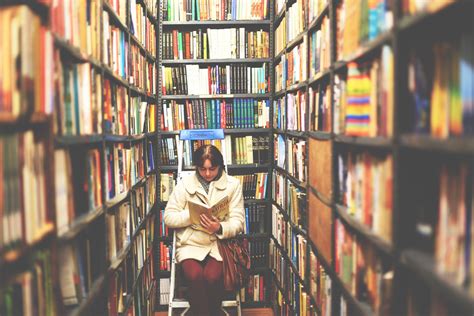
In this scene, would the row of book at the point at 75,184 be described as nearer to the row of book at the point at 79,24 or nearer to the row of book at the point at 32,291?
the row of book at the point at 32,291

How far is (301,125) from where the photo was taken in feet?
9.43

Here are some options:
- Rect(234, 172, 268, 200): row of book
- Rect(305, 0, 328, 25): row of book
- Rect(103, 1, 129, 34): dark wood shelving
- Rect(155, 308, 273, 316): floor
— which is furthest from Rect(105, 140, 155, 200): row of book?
Rect(155, 308, 273, 316): floor

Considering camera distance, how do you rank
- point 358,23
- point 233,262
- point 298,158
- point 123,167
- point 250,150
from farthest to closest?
point 250,150 < point 233,262 < point 298,158 < point 123,167 < point 358,23

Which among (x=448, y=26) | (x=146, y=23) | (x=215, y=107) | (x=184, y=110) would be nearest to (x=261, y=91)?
(x=215, y=107)

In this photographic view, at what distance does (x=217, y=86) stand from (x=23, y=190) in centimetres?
304

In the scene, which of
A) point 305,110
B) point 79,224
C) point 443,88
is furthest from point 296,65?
point 443,88

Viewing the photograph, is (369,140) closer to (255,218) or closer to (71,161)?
(71,161)

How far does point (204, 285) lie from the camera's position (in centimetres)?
312

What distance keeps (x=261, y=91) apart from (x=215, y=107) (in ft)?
1.34

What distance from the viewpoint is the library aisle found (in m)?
1.09

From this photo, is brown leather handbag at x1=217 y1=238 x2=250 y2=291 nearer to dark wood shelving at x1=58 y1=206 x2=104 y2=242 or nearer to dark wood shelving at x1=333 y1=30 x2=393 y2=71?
A: dark wood shelving at x1=58 y1=206 x2=104 y2=242

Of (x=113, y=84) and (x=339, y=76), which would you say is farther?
(x=113, y=84)

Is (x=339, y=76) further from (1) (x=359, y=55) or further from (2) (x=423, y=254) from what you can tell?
(2) (x=423, y=254)

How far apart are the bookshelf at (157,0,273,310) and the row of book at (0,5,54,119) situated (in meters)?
2.78
